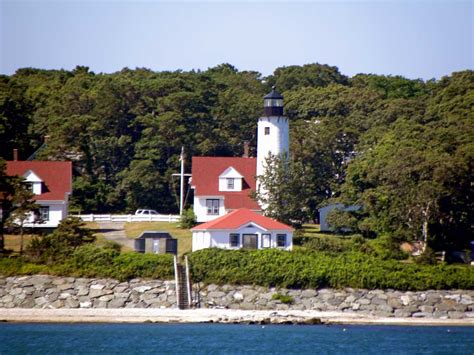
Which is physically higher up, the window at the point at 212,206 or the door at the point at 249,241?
the window at the point at 212,206

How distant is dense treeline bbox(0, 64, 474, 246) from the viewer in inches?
2272

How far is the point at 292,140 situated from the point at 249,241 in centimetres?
1315

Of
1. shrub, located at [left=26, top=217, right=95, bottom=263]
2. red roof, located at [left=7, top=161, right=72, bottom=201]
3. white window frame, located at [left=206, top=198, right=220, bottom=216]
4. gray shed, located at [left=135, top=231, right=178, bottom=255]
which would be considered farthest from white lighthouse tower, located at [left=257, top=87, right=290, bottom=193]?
shrub, located at [left=26, top=217, right=95, bottom=263]

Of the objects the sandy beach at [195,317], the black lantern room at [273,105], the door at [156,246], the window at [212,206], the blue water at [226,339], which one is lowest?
the blue water at [226,339]

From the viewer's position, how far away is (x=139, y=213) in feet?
214

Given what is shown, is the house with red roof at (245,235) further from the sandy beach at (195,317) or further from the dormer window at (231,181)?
the dormer window at (231,181)

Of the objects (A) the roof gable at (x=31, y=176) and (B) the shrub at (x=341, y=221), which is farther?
(A) the roof gable at (x=31, y=176)

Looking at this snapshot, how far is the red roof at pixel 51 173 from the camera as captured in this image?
203ft

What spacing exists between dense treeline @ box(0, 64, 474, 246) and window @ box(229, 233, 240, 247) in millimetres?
4596

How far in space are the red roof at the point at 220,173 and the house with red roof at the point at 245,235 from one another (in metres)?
5.93

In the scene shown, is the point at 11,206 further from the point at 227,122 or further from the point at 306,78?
the point at 306,78

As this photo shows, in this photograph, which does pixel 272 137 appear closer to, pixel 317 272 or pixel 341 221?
pixel 341 221

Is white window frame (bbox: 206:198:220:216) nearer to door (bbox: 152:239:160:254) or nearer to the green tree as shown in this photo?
the green tree

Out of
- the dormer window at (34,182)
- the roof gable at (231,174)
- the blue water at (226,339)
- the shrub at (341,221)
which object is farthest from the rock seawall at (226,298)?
the roof gable at (231,174)
